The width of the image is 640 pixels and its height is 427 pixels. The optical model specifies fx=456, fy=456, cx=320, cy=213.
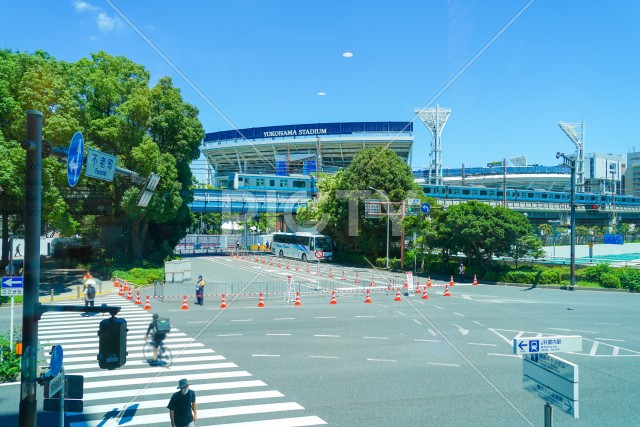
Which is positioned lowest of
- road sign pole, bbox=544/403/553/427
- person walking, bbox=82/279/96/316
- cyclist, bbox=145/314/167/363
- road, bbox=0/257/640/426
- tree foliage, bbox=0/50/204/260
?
road, bbox=0/257/640/426

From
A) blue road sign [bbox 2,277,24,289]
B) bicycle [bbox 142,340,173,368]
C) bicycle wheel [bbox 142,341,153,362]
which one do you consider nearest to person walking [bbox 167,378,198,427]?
bicycle [bbox 142,340,173,368]

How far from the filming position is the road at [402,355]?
8.29 metres

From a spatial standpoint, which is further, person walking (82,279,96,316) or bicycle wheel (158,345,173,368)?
bicycle wheel (158,345,173,368)

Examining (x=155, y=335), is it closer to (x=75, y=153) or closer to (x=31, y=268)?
(x=31, y=268)

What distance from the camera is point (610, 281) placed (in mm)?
28797

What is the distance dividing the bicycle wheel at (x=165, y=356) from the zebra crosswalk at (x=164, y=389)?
15 cm

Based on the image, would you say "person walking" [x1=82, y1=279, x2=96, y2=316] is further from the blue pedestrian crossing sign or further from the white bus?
the white bus

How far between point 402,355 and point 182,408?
686 cm

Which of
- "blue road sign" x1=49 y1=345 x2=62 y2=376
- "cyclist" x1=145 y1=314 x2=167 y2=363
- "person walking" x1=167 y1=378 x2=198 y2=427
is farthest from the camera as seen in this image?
"cyclist" x1=145 y1=314 x2=167 y2=363

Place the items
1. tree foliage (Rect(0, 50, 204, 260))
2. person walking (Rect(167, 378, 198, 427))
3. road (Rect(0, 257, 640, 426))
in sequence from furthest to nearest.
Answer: tree foliage (Rect(0, 50, 204, 260)) < road (Rect(0, 257, 640, 426)) < person walking (Rect(167, 378, 198, 427))

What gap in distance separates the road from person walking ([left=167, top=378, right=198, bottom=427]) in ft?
3.39

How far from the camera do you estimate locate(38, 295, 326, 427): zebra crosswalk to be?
7914 millimetres

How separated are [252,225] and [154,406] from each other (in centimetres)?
7971

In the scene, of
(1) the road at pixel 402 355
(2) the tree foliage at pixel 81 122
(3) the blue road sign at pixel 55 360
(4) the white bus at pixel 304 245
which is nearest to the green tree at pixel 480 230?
(1) the road at pixel 402 355
